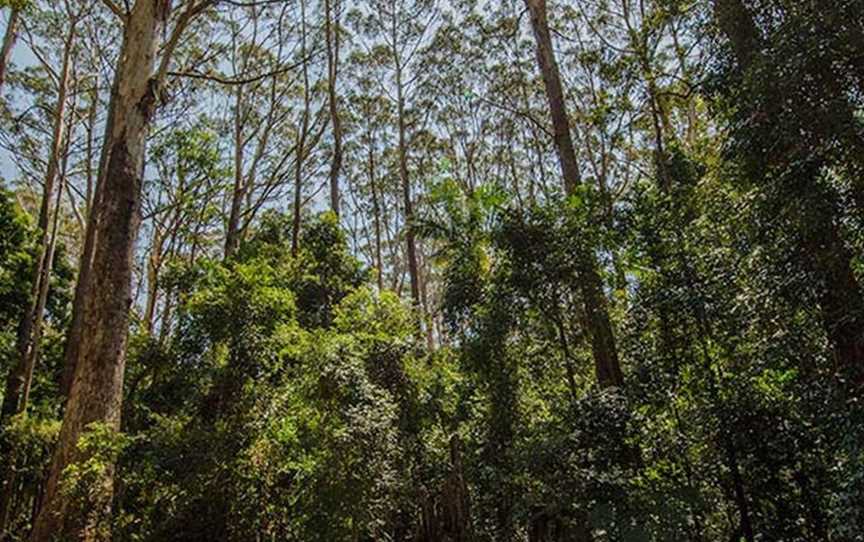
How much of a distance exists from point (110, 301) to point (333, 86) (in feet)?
32.8

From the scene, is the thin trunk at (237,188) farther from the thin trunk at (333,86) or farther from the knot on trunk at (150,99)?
the knot on trunk at (150,99)

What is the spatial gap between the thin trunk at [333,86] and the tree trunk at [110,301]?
662 cm

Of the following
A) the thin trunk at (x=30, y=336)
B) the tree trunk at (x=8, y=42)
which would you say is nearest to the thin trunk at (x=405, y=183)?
the thin trunk at (x=30, y=336)

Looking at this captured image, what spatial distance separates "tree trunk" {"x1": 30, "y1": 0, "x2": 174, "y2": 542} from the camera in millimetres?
4508

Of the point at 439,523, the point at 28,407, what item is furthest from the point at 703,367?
the point at 28,407

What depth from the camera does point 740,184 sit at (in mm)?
4504

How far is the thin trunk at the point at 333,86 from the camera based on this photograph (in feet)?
43.9

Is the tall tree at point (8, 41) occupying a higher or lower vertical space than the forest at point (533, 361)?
higher

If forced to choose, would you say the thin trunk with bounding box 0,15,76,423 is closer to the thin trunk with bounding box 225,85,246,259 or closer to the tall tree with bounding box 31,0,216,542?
the thin trunk with bounding box 225,85,246,259

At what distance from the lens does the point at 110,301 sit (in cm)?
515

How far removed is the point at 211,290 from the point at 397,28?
1282 cm

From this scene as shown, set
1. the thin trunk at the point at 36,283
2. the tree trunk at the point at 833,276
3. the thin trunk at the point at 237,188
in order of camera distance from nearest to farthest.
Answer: the tree trunk at the point at 833,276, the thin trunk at the point at 36,283, the thin trunk at the point at 237,188

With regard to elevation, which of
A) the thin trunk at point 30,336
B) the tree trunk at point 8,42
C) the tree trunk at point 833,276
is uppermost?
the tree trunk at point 8,42

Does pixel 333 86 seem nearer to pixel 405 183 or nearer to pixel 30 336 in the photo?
pixel 405 183
